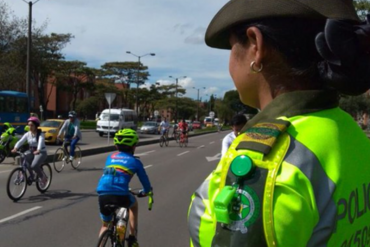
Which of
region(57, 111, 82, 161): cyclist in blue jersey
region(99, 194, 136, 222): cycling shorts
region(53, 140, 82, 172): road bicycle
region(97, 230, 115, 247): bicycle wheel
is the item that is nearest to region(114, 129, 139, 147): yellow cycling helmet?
region(99, 194, 136, 222): cycling shorts

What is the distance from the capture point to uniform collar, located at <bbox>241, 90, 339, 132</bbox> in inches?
45.4

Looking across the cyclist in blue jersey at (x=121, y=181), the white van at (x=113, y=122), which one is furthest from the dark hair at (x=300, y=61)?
the white van at (x=113, y=122)

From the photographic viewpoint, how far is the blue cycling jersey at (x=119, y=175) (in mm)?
4531

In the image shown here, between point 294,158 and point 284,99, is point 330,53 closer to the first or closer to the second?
point 284,99

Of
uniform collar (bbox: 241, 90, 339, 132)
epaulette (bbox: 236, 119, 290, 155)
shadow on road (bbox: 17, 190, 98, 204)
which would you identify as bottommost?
shadow on road (bbox: 17, 190, 98, 204)

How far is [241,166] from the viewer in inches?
38.7

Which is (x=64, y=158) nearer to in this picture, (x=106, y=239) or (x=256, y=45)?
(x=106, y=239)

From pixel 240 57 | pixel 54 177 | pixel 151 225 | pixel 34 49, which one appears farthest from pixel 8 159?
pixel 34 49

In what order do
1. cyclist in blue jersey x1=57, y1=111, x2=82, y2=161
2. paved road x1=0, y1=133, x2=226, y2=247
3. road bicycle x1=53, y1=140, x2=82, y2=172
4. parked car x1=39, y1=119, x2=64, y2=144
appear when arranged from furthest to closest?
parked car x1=39, y1=119, x2=64, y2=144, cyclist in blue jersey x1=57, y1=111, x2=82, y2=161, road bicycle x1=53, y1=140, x2=82, y2=172, paved road x1=0, y1=133, x2=226, y2=247

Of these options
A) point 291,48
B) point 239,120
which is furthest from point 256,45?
point 239,120

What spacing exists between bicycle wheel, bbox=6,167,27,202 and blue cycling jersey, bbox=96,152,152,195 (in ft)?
14.9

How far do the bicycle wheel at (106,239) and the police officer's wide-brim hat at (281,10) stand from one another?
3421mm

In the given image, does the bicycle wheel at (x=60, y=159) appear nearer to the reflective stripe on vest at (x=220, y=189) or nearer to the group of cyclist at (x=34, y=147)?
the group of cyclist at (x=34, y=147)

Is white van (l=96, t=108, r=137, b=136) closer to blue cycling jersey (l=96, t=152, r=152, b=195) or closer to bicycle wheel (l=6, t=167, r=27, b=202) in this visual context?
bicycle wheel (l=6, t=167, r=27, b=202)
